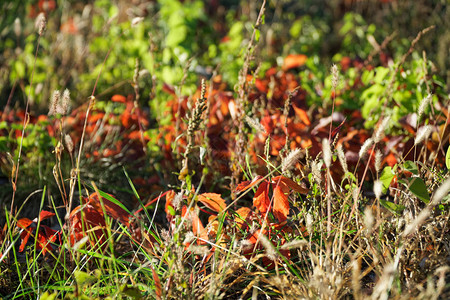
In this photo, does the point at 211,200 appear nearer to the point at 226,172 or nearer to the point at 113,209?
the point at 113,209

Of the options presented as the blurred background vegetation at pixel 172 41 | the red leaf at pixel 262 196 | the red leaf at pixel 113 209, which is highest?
the red leaf at pixel 113 209

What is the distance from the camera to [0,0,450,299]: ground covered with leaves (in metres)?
1.26

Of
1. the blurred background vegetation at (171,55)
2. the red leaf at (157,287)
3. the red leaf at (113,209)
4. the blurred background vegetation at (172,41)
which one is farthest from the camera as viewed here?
the blurred background vegetation at (172,41)

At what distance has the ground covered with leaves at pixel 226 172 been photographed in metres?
1.26

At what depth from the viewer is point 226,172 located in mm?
2062

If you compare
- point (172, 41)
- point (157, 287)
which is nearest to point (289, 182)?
point (157, 287)

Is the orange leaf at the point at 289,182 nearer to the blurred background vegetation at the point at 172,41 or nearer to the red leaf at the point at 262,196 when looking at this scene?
the red leaf at the point at 262,196

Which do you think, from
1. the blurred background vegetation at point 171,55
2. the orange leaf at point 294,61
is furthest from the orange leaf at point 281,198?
the orange leaf at point 294,61

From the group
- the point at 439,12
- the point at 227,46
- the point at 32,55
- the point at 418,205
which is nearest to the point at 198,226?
the point at 418,205

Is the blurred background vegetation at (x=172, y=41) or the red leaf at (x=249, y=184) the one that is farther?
the blurred background vegetation at (x=172, y=41)

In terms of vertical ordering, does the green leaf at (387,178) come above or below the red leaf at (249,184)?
below

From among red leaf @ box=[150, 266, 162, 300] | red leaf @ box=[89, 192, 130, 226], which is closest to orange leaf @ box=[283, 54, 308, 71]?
red leaf @ box=[89, 192, 130, 226]

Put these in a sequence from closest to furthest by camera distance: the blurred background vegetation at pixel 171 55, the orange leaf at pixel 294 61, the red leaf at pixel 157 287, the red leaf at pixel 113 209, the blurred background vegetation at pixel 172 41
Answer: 1. the red leaf at pixel 157 287
2. the red leaf at pixel 113 209
3. the blurred background vegetation at pixel 171 55
4. the orange leaf at pixel 294 61
5. the blurred background vegetation at pixel 172 41

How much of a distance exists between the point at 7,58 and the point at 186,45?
1368 mm
